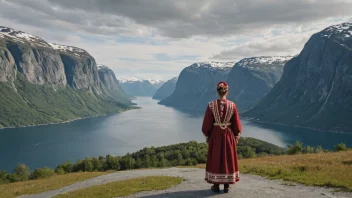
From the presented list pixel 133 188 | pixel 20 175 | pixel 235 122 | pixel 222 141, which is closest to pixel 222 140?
pixel 222 141

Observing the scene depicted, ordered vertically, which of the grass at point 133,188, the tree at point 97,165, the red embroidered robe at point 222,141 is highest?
the red embroidered robe at point 222,141

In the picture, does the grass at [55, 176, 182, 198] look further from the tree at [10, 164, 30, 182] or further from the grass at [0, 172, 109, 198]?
the tree at [10, 164, 30, 182]

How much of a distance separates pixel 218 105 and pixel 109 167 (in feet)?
279

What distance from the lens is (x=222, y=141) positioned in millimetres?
15727

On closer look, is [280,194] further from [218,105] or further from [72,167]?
[72,167]

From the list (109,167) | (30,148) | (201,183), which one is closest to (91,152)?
(30,148)

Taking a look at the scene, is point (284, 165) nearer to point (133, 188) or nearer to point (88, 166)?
point (133, 188)

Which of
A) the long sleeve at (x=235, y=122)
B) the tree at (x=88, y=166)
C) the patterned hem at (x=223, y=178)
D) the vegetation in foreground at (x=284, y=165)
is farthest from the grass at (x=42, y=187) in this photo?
the tree at (x=88, y=166)

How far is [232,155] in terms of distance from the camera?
51.5 feet

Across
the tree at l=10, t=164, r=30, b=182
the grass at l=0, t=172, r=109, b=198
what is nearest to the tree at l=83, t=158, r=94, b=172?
the tree at l=10, t=164, r=30, b=182

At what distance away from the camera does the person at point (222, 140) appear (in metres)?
15.5

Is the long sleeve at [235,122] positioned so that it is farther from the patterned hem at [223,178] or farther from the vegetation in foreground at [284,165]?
the vegetation in foreground at [284,165]

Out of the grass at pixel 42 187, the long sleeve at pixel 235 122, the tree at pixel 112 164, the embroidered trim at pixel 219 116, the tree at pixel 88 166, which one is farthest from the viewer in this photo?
the tree at pixel 112 164

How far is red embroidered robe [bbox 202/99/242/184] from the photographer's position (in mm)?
15500
